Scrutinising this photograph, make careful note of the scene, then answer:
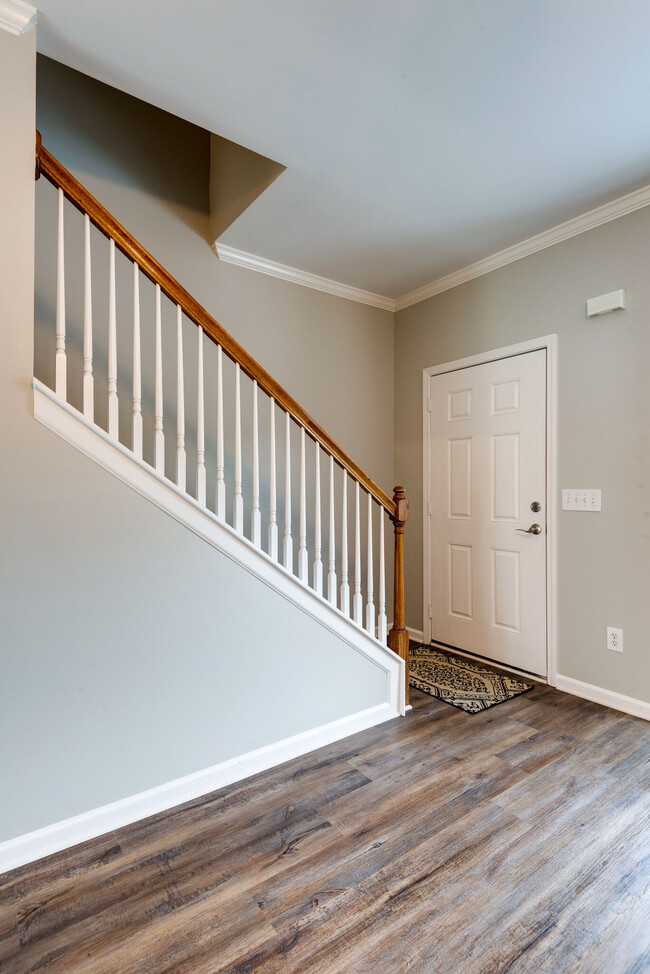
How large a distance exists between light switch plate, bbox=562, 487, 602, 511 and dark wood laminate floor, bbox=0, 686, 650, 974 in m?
1.18

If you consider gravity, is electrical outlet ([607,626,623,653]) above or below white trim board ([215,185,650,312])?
below

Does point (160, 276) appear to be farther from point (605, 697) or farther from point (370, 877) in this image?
point (605, 697)

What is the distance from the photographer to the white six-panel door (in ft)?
9.42

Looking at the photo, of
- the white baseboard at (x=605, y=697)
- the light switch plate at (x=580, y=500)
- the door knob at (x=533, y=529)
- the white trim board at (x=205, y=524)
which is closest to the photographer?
the white trim board at (x=205, y=524)

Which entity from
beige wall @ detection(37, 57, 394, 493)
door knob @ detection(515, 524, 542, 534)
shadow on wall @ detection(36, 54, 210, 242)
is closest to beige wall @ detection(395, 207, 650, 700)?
door knob @ detection(515, 524, 542, 534)

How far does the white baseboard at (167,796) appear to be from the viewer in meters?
1.52

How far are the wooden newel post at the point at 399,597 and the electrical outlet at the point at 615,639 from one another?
1.06m

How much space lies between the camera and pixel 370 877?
1448 millimetres

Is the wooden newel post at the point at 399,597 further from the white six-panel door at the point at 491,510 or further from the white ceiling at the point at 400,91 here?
the white ceiling at the point at 400,91

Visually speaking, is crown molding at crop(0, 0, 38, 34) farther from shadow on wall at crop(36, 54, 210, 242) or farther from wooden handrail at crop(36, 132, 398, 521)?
shadow on wall at crop(36, 54, 210, 242)

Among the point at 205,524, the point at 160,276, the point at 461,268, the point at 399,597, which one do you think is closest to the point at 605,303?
the point at 461,268

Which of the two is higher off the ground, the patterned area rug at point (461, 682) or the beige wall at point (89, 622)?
the beige wall at point (89, 622)

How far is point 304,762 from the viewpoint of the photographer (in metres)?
2.06

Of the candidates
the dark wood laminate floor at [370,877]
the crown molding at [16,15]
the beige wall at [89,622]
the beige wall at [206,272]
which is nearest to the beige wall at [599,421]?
the dark wood laminate floor at [370,877]
